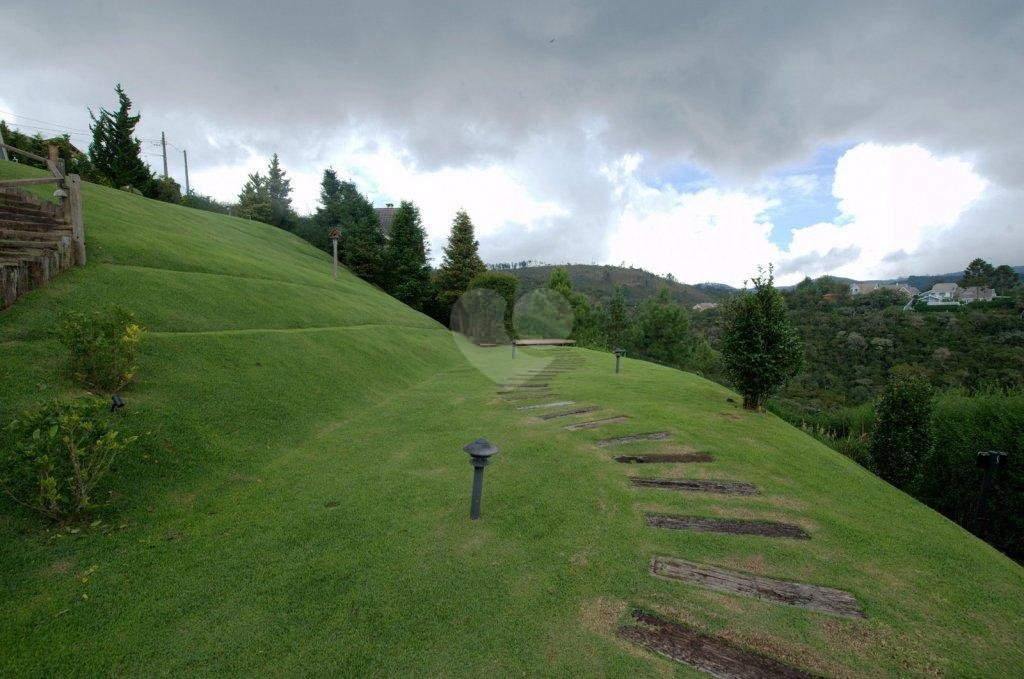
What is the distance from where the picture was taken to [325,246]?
3300 centimetres

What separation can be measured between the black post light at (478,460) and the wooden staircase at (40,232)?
28.2ft

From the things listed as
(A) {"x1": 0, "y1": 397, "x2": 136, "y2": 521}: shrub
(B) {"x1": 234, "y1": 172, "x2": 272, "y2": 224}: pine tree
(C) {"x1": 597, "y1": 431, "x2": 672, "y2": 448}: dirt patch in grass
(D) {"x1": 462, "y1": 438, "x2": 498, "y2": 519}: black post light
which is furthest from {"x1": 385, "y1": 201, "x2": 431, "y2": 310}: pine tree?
(D) {"x1": 462, "y1": 438, "x2": 498, "y2": 519}: black post light

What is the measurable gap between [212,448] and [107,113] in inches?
1523

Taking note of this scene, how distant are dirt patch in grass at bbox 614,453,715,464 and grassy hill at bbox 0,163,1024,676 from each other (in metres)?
0.24

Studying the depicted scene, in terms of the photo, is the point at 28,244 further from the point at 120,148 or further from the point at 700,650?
the point at 120,148

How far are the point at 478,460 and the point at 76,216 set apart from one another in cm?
1048

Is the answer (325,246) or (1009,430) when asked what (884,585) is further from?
(325,246)

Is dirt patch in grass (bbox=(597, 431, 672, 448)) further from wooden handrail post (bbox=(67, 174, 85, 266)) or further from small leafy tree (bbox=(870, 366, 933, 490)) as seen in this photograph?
wooden handrail post (bbox=(67, 174, 85, 266))

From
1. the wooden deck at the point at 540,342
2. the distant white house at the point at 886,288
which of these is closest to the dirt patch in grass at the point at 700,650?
the wooden deck at the point at 540,342

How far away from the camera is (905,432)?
702 centimetres

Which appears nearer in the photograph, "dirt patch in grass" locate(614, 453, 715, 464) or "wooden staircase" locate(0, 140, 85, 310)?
"dirt patch in grass" locate(614, 453, 715, 464)

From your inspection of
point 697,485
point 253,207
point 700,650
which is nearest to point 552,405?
point 697,485

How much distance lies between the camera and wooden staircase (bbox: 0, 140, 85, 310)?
286 inches

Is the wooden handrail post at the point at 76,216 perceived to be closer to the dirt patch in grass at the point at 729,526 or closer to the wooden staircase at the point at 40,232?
the wooden staircase at the point at 40,232
